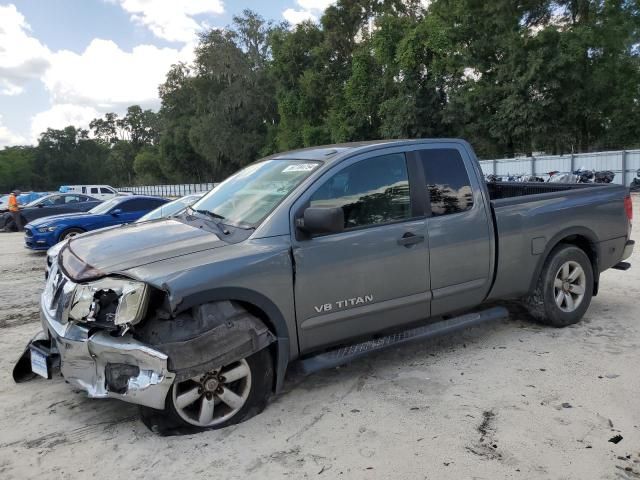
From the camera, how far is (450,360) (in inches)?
173

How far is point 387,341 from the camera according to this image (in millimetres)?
3947

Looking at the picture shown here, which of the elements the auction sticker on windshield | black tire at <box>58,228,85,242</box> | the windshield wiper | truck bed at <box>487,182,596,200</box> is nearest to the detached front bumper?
the windshield wiper

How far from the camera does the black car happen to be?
16.4m

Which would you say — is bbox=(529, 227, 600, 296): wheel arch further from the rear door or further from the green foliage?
the green foliage

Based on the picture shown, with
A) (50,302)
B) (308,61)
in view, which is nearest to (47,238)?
(50,302)

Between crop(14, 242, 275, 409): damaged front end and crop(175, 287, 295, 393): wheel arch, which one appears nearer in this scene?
crop(14, 242, 275, 409): damaged front end

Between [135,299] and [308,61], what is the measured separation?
152 ft

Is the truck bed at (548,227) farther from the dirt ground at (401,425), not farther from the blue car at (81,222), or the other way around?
the blue car at (81,222)

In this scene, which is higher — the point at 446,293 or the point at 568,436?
the point at 446,293

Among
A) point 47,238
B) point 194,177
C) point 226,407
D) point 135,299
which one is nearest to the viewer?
point 135,299

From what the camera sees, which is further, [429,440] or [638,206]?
[638,206]

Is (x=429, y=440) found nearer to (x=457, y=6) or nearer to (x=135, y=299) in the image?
(x=135, y=299)

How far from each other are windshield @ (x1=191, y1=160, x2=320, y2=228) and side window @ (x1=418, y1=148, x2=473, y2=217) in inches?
39.5

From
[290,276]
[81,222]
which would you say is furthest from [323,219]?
[81,222]
